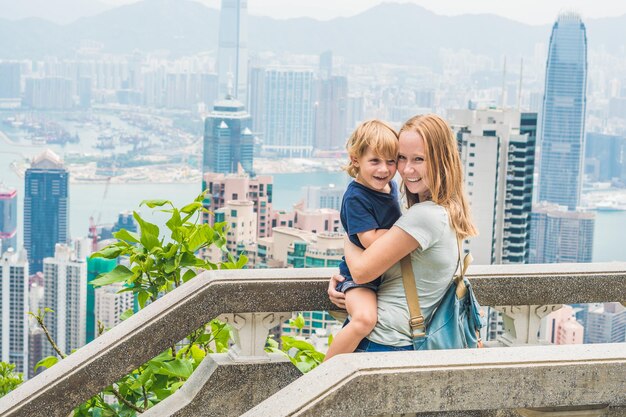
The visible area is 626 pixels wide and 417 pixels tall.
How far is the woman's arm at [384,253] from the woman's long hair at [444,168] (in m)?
0.11

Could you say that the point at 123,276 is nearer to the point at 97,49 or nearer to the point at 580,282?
the point at 580,282

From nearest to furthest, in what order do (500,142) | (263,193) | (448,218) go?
(448,218)
(500,142)
(263,193)

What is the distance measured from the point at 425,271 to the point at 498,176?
49338mm

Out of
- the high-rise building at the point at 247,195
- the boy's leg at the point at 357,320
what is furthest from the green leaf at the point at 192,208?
the high-rise building at the point at 247,195

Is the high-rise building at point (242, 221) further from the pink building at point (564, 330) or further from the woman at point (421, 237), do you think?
the woman at point (421, 237)

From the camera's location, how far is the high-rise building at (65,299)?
4761 centimetres

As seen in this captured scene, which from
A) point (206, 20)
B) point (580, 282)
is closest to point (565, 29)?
point (206, 20)

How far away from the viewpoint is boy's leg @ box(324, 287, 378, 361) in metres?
2.17

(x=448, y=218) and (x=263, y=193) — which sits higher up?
(x=448, y=218)

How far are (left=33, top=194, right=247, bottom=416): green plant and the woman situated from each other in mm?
669

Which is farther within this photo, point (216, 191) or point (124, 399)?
point (216, 191)

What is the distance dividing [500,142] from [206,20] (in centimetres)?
6606

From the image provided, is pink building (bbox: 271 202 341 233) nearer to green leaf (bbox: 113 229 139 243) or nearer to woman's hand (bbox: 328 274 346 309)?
green leaf (bbox: 113 229 139 243)

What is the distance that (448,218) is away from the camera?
2.18 m
